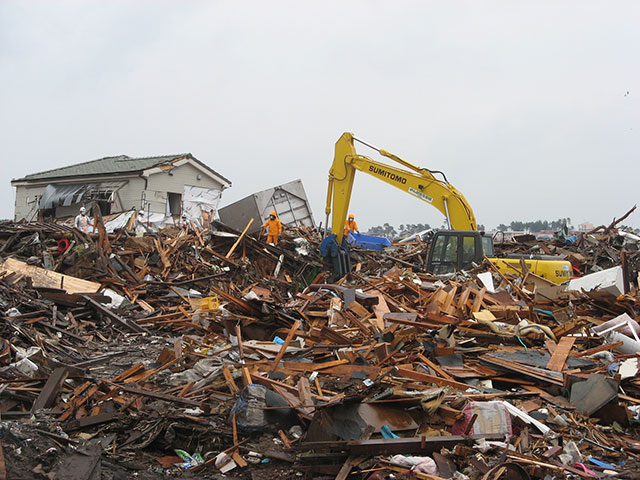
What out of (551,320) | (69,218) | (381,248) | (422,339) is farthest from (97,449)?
(69,218)

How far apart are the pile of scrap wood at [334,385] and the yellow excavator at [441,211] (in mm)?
1695

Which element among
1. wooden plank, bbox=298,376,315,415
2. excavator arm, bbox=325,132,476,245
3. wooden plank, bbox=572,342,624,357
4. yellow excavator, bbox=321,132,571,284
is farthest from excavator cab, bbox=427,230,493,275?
wooden plank, bbox=298,376,315,415

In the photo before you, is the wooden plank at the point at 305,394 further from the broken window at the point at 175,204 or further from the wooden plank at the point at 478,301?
the broken window at the point at 175,204

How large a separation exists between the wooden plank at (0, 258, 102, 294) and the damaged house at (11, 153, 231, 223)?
35.1 ft

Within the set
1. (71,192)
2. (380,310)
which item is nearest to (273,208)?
(71,192)

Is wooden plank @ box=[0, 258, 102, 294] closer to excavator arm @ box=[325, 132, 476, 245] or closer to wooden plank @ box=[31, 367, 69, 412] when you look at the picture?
wooden plank @ box=[31, 367, 69, 412]

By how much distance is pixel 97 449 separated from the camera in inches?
166

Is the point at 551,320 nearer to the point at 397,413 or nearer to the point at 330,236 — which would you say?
the point at 397,413

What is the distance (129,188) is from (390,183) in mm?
13079

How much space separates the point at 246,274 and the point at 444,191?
5.90 meters

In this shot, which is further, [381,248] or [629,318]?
[381,248]

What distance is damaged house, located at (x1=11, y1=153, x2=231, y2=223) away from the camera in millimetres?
22641

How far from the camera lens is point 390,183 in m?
14.6

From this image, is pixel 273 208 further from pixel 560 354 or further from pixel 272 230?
pixel 560 354
